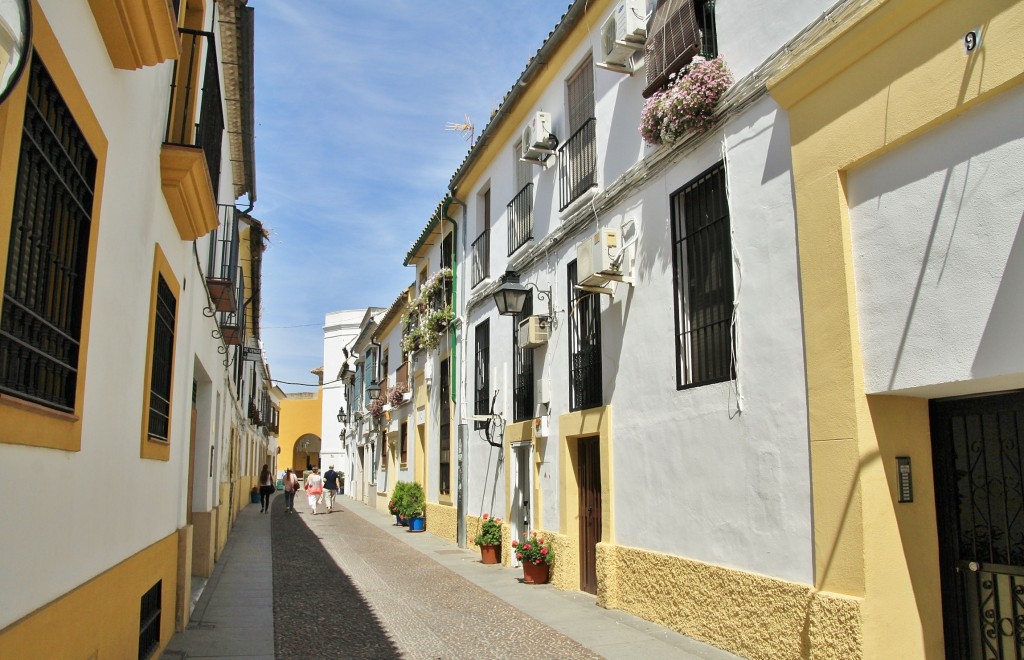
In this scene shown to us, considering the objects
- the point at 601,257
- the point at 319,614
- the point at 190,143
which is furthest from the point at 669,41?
the point at 319,614

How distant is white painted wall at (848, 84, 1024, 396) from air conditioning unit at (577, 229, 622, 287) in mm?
3217

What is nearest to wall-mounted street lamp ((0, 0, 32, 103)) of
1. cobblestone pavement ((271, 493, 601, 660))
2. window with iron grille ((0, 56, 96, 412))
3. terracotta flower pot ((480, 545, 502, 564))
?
window with iron grille ((0, 56, 96, 412))

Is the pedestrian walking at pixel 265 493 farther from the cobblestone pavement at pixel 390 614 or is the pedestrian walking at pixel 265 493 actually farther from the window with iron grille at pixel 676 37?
the window with iron grille at pixel 676 37

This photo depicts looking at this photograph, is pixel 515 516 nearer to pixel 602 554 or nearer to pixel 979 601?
pixel 602 554

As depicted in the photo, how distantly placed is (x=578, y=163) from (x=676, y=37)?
2.82 meters

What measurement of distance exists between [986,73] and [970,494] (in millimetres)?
2678

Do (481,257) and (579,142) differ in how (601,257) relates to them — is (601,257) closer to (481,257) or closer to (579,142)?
(579,142)

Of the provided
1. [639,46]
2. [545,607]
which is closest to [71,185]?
[639,46]

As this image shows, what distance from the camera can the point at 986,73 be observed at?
15.4ft

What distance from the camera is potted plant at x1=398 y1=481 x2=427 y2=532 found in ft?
61.9

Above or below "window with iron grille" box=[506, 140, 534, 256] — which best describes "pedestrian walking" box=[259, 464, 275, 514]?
below

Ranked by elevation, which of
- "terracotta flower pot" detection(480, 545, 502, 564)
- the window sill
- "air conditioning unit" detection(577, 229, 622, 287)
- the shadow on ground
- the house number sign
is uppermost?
"air conditioning unit" detection(577, 229, 622, 287)

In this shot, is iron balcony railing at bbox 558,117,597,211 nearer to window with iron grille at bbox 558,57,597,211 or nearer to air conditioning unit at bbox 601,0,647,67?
window with iron grille at bbox 558,57,597,211

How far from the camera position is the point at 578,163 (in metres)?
10.4
